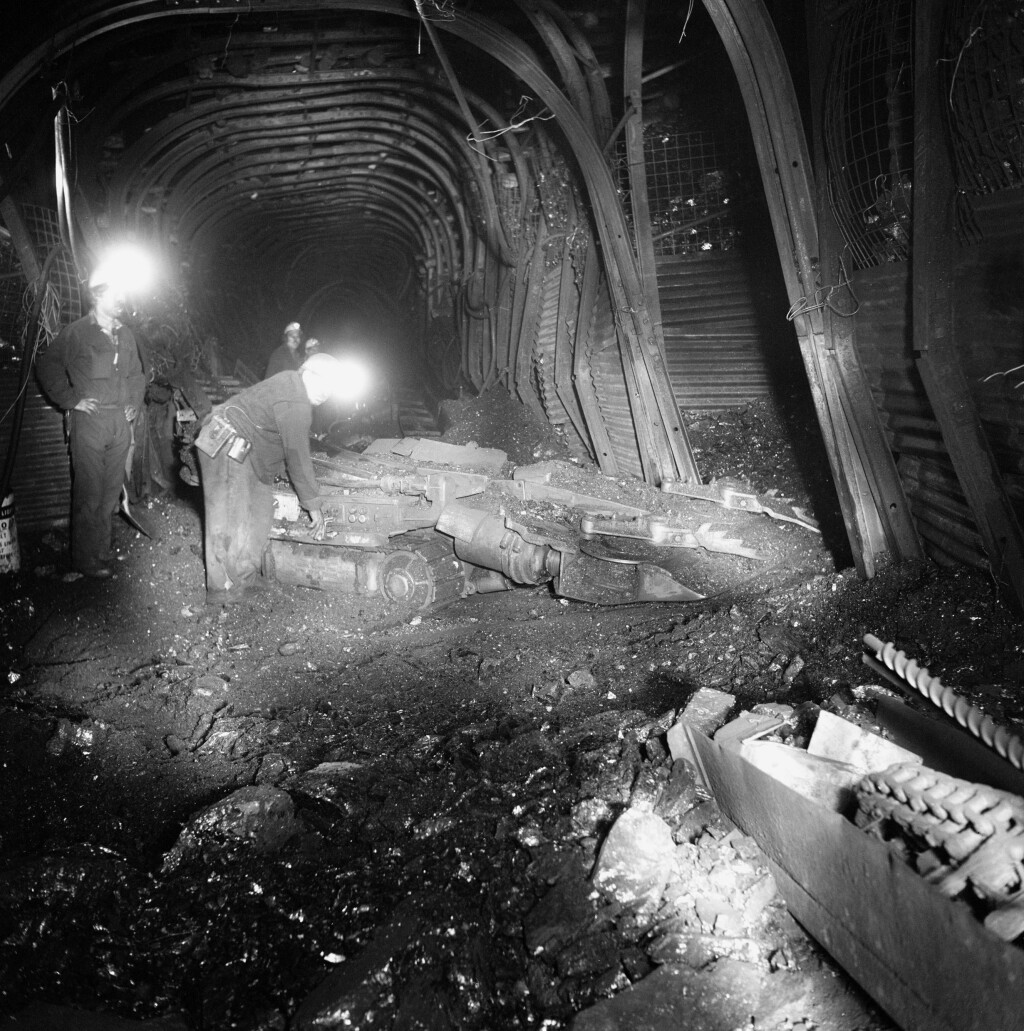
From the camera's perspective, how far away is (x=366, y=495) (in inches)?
200

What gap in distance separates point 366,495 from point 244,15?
4589mm

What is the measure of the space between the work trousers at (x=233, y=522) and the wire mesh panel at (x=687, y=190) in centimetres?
370

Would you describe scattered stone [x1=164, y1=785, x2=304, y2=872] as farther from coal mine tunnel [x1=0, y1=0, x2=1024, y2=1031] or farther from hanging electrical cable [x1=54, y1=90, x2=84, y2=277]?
hanging electrical cable [x1=54, y1=90, x2=84, y2=277]

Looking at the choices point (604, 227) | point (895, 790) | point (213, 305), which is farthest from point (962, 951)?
point (213, 305)

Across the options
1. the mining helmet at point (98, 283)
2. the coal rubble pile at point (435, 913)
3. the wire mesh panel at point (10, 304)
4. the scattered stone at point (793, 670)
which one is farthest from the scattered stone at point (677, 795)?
the wire mesh panel at point (10, 304)

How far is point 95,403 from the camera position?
5160mm

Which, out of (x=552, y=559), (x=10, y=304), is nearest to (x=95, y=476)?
(x=10, y=304)

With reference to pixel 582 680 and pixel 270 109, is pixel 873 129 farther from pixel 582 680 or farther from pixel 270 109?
pixel 270 109

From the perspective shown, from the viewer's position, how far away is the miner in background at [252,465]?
4.78 m

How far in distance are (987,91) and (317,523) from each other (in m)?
4.35

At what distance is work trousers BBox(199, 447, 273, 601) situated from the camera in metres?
4.93

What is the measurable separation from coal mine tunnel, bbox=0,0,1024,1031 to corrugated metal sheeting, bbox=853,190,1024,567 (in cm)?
2

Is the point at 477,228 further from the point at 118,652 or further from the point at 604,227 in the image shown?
the point at 118,652

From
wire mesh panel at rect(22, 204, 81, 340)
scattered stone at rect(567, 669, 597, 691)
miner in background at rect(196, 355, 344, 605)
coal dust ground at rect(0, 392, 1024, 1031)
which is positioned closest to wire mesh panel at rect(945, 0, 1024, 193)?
coal dust ground at rect(0, 392, 1024, 1031)
